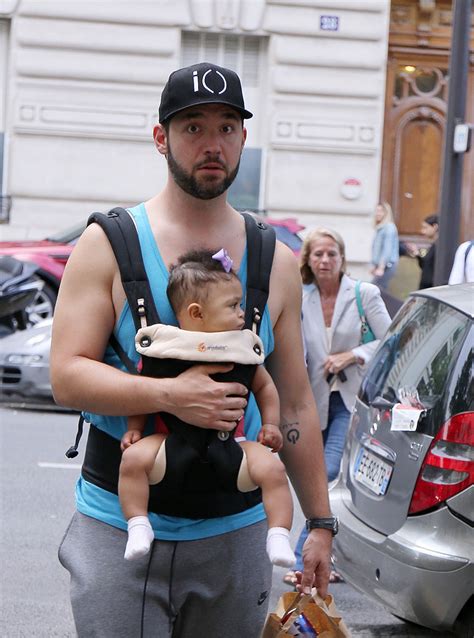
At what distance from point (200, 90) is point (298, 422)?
2.79 feet

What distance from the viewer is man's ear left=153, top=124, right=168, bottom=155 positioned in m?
3.06

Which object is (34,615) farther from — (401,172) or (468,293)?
(401,172)

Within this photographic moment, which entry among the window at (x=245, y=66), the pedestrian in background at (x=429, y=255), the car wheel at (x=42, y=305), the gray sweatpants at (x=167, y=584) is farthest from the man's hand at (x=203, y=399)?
the window at (x=245, y=66)

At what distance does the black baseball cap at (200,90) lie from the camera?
294 cm

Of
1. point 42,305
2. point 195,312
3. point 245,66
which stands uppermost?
point 245,66

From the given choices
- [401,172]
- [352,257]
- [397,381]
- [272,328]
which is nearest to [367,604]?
[397,381]

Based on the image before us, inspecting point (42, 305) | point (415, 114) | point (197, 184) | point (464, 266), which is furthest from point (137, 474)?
point (415, 114)

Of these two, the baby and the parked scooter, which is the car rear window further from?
the parked scooter

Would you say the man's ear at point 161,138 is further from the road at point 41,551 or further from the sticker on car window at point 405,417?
the road at point 41,551

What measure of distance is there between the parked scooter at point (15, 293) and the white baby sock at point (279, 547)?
9830 mm

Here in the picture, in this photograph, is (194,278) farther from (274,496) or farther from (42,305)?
(42,305)

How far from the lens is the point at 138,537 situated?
9.29 feet

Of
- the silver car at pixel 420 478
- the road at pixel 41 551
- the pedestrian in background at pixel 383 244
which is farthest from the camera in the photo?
the pedestrian in background at pixel 383 244

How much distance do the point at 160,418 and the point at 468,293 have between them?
2.62 metres
